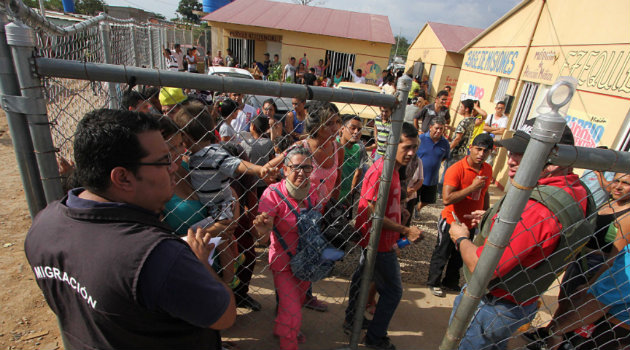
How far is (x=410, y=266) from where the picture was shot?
4.24 m

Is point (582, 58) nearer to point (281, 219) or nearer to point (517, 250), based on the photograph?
point (517, 250)

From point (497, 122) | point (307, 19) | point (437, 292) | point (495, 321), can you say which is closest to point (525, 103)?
point (497, 122)

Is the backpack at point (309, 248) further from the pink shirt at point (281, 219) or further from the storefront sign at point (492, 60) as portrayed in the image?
the storefront sign at point (492, 60)

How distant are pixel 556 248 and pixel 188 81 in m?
1.97

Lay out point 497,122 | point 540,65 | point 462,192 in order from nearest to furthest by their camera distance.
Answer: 1. point 462,192
2. point 540,65
3. point 497,122

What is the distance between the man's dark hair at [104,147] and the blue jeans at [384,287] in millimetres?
1896

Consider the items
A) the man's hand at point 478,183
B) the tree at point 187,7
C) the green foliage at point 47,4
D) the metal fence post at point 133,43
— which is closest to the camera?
the man's hand at point 478,183

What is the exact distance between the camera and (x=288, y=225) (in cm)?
235

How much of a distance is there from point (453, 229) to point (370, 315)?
5.85ft

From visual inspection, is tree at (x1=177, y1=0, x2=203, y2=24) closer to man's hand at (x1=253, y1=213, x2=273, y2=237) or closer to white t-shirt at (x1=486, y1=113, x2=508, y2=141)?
white t-shirt at (x1=486, y1=113, x2=508, y2=141)

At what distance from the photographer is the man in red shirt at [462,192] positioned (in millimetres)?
3306

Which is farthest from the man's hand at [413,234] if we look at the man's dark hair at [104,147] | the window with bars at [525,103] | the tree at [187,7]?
the tree at [187,7]

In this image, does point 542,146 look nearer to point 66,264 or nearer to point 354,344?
point 66,264

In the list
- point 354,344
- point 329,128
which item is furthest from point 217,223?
point 329,128
